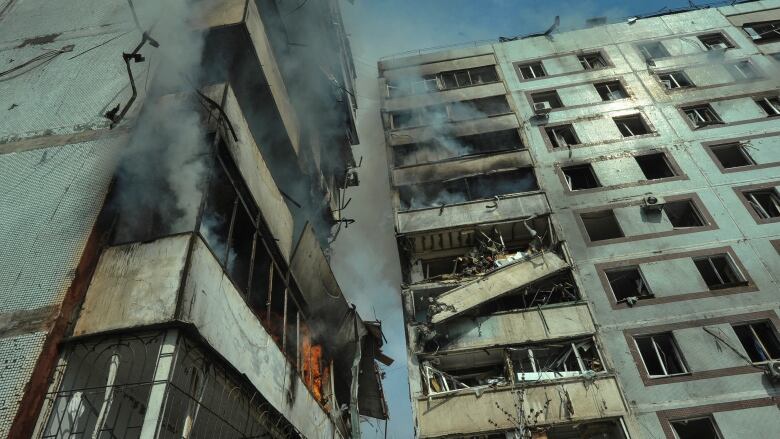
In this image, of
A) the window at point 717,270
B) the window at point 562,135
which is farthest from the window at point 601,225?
the window at point 562,135

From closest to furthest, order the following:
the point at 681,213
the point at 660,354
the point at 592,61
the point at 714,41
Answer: the point at 660,354, the point at 681,213, the point at 714,41, the point at 592,61

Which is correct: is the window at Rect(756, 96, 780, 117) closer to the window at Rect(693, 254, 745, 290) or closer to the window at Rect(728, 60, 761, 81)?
the window at Rect(728, 60, 761, 81)

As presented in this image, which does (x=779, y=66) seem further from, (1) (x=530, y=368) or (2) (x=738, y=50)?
(1) (x=530, y=368)

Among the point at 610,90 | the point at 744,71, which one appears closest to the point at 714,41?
the point at 744,71

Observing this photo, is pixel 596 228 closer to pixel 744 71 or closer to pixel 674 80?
pixel 674 80

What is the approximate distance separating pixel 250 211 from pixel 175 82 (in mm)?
3342

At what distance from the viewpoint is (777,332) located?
48.0ft

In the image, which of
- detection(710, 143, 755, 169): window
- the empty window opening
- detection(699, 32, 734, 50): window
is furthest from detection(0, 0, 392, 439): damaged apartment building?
detection(699, 32, 734, 50): window

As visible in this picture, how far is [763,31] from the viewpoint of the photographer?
Result: 25078 millimetres

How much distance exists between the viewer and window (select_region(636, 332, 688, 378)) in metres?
14.9

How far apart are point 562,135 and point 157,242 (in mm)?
20318

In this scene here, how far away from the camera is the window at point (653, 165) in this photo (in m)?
20.2

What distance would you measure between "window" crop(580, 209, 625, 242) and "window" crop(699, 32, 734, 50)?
13.5m

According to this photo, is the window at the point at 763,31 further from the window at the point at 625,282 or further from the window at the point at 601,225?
the window at the point at 625,282
